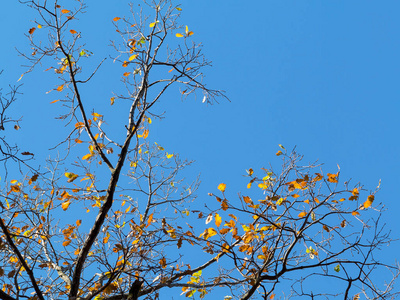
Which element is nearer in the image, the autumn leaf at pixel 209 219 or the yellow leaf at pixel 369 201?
the yellow leaf at pixel 369 201

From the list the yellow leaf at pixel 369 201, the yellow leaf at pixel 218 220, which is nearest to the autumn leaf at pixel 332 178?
the yellow leaf at pixel 369 201

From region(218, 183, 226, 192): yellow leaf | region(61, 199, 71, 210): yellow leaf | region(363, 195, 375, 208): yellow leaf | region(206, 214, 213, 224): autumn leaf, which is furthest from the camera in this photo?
region(61, 199, 71, 210): yellow leaf

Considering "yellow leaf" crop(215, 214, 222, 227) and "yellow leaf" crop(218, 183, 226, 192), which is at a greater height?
"yellow leaf" crop(218, 183, 226, 192)

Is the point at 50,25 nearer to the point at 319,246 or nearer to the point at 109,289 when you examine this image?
the point at 109,289

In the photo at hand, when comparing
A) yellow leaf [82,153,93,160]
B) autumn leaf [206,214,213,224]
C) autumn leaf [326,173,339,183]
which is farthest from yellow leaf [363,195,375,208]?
yellow leaf [82,153,93,160]

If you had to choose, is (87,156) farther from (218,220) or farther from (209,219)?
(218,220)

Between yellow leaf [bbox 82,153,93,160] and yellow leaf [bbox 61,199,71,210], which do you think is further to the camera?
yellow leaf [bbox 82,153,93,160]

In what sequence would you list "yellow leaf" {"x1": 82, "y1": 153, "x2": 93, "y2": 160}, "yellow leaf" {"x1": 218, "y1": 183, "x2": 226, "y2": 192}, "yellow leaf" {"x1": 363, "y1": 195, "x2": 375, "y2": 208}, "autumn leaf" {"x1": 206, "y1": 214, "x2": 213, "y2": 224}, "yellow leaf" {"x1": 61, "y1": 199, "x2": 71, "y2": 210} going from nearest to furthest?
"yellow leaf" {"x1": 363, "y1": 195, "x2": 375, "y2": 208}
"yellow leaf" {"x1": 218, "y1": 183, "x2": 226, "y2": 192}
"autumn leaf" {"x1": 206, "y1": 214, "x2": 213, "y2": 224}
"yellow leaf" {"x1": 61, "y1": 199, "x2": 71, "y2": 210}
"yellow leaf" {"x1": 82, "y1": 153, "x2": 93, "y2": 160}

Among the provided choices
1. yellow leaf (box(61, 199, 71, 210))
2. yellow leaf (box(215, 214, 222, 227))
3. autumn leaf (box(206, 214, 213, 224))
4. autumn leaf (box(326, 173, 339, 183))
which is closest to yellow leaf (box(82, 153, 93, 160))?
yellow leaf (box(61, 199, 71, 210))

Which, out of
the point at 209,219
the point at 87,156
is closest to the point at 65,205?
the point at 87,156

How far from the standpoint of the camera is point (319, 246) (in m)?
4.01

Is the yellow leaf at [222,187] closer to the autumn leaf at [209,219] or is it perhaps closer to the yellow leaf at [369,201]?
the autumn leaf at [209,219]

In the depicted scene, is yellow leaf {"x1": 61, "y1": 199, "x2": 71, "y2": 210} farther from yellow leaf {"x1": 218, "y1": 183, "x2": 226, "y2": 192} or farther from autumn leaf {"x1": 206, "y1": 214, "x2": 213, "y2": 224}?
yellow leaf {"x1": 218, "y1": 183, "x2": 226, "y2": 192}

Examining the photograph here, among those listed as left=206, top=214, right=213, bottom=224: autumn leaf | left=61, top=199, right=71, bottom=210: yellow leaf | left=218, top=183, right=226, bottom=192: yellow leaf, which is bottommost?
left=206, top=214, right=213, bottom=224: autumn leaf
